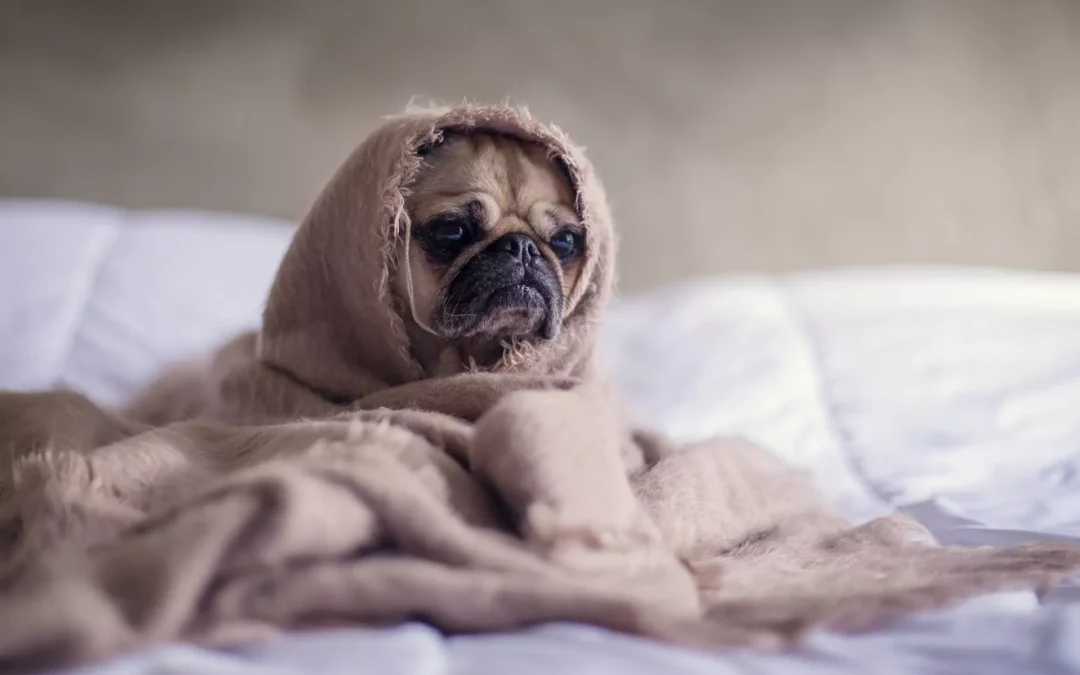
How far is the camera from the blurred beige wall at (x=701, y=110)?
6.20ft

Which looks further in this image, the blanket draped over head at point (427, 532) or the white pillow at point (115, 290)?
the white pillow at point (115, 290)

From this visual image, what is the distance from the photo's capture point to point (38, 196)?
6.02 ft

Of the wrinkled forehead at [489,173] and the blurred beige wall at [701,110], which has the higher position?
the blurred beige wall at [701,110]

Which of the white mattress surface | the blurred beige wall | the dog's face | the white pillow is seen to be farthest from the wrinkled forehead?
the blurred beige wall

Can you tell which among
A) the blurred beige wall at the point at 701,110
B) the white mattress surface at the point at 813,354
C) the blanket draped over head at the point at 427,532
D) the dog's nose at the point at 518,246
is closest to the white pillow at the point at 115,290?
the white mattress surface at the point at 813,354

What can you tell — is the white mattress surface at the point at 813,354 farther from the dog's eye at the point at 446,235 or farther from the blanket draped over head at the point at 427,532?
the dog's eye at the point at 446,235

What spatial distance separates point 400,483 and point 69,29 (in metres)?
1.70

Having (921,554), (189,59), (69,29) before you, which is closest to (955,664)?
(921,554)

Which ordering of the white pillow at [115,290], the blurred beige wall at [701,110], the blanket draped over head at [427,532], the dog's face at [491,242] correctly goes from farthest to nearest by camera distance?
the blurred beige wall at [701,110] → the white pillow at [115,290] → the dog's face at [491,242] → the blanket draped over head at [427,532]

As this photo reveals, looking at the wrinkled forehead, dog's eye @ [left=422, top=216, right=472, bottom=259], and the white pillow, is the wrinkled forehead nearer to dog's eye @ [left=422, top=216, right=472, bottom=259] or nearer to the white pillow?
dog's eye @ [left=422, top=216, right=472, bottom=259]

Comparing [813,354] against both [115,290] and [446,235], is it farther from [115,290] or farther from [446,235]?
[115,290]

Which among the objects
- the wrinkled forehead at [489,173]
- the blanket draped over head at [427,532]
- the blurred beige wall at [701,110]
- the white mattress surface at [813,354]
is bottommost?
the blanket draped over head at [427,532]

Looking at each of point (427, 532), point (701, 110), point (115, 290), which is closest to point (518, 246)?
point (427, 532)

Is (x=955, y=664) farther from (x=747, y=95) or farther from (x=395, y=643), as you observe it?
(x=747, y=95)
